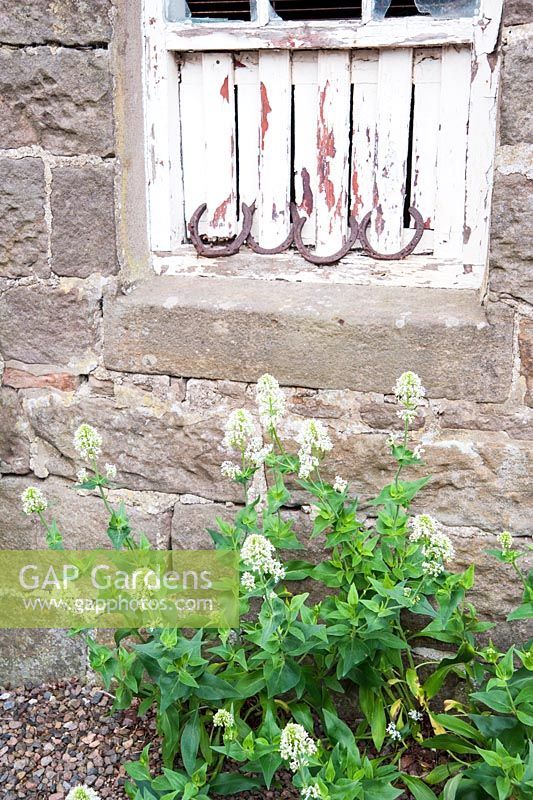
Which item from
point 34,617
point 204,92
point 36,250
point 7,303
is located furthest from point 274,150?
point 34,617

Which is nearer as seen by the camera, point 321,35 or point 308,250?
point 321,35

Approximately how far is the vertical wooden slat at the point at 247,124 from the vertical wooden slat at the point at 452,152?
547 millimetres

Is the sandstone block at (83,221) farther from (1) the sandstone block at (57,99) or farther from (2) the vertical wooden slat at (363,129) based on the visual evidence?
(2) the vertical wooden slat at (363,129)

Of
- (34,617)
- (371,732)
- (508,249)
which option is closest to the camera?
(508,249)

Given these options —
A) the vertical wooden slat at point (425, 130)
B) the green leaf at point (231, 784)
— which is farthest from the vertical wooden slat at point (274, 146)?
the green leaf at point (231, 784)

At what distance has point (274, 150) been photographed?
2635 millimetres

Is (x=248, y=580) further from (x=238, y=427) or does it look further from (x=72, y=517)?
(x=72, y=517)

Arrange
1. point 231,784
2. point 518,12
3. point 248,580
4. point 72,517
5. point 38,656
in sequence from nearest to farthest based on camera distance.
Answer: point 248,580 → point 518,12 → point 231,784 → point 72,517 → point 38,656

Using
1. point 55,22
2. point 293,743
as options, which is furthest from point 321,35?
point 293,743

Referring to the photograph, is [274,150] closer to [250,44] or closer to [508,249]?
[250,44]

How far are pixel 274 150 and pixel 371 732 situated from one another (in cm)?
170

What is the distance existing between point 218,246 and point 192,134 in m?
0.35

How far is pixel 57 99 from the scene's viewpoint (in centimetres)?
250

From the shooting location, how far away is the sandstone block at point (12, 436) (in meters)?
2.79
